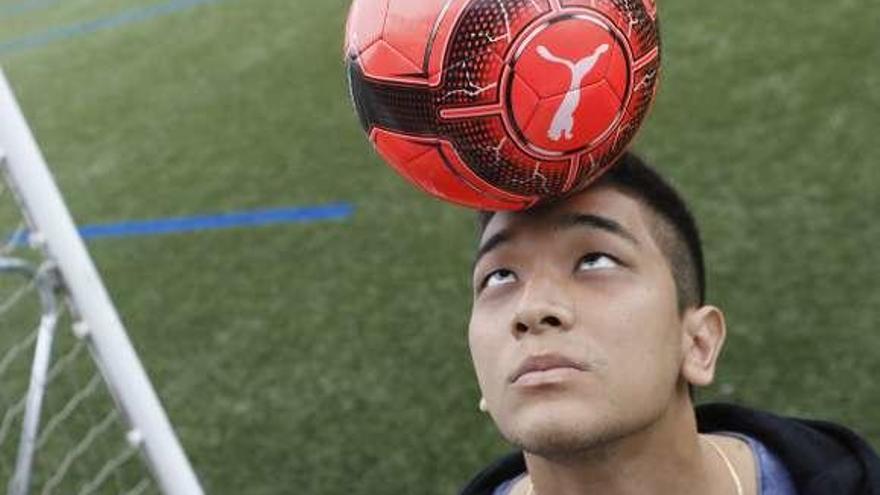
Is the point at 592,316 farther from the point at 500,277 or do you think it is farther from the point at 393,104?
the point at 393,104

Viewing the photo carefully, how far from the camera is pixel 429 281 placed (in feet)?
12.5

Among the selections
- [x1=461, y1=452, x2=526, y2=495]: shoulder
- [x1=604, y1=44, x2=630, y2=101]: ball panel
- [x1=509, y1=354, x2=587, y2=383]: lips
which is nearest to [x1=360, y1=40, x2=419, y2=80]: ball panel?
[x1=604, y1=44, x2=630, y2=101]: ball panel

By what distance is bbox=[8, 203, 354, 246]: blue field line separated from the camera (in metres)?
4.49

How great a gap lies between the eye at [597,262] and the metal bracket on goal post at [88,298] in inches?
57.6

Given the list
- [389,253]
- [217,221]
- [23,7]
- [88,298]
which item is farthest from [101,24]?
[88,298]

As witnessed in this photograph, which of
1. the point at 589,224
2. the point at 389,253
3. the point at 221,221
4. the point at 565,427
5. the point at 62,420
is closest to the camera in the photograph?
the point at 565,427

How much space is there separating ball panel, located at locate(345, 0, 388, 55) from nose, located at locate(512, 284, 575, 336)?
360mm

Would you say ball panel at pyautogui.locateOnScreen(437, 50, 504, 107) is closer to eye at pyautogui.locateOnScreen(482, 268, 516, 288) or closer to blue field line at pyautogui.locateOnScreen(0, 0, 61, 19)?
eye at pyautogui.locateOnScreen(482, 268, 516, 288)

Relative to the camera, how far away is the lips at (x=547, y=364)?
1240 millimetres

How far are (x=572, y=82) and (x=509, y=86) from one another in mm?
71

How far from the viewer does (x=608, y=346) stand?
126 cm

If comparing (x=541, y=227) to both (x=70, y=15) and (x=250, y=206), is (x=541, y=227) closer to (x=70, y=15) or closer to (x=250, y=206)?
(x=250, y=206)

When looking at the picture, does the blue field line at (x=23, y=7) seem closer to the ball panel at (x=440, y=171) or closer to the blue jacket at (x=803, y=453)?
the blue jacket at (x=803, y=453)

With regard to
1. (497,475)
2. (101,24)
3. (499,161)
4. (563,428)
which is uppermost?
(499,161)
